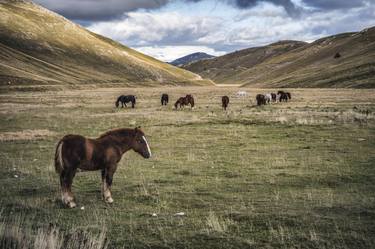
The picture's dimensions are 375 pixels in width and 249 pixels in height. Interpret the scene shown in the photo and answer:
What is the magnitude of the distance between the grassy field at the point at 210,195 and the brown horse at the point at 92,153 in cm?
70

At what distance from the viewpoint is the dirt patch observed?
79.8 ft

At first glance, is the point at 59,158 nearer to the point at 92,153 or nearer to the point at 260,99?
the point at 92,153

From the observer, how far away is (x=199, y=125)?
29344 millimetres

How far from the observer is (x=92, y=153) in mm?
11086

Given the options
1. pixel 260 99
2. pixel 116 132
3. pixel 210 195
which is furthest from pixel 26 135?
pixel 260 99

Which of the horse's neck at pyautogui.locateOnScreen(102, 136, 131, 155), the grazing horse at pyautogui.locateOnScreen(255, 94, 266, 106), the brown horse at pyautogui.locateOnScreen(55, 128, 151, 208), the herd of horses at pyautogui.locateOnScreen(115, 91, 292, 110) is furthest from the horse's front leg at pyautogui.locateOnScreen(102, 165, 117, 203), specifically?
the grazing horse at pyautogui.locateOnScreen(255, 94, 266, 106)

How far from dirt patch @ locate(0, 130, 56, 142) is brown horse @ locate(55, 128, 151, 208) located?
14409mm

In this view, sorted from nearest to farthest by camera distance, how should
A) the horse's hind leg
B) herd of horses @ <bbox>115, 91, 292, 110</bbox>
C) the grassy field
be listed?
the grassy field, the horse's hind leg, herd of horses @ <bbox>115, 91, 292, 110</bbox>

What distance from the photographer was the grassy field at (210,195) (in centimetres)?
884

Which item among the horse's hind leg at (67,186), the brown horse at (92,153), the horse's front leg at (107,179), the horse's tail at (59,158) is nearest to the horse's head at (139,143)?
the brown horse at (92,153)

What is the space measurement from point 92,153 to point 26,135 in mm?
16111

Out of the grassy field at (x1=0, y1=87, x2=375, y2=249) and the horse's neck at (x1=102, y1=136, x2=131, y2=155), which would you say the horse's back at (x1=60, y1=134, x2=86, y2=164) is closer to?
the horse's neck at (x1=102, y1=136, x2=131, y2=155)

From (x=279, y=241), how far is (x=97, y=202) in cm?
541

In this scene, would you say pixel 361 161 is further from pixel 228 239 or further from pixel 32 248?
pixel 32 248
